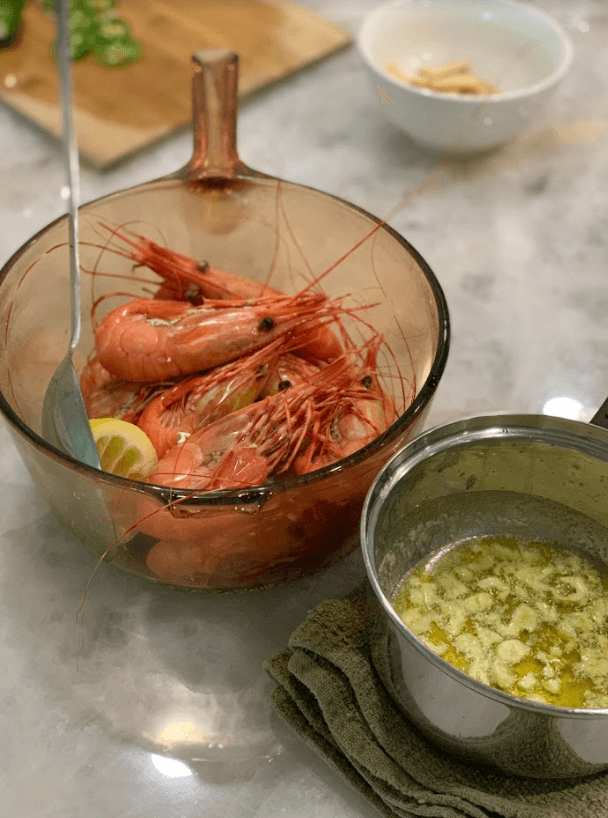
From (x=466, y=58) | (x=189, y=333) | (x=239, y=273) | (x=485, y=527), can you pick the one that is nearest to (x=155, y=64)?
(x=466, y=58)

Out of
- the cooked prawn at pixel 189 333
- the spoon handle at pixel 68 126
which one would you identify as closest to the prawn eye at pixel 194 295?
the cooked prawn at pixel 189 333

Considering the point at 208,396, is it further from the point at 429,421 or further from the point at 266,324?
the point at 429,421

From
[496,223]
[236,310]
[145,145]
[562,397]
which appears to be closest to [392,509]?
[236,310]

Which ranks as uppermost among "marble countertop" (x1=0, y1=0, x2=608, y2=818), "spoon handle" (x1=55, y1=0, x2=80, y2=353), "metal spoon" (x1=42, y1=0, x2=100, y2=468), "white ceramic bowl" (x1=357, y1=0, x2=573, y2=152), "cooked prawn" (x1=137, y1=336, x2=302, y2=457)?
"spoon handle" (x1=55, y1=0, x2=80, y2=353)

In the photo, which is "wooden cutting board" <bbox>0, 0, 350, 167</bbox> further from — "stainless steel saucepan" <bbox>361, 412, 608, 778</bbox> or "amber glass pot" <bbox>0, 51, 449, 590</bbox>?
"stainless steel saucepan" <bbox>361, 412, 608, 778</bbox>

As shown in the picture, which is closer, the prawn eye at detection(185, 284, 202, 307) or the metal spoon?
the metal spoon

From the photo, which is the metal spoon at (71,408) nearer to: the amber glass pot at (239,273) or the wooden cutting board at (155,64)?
the amber glass pot at (239,273)

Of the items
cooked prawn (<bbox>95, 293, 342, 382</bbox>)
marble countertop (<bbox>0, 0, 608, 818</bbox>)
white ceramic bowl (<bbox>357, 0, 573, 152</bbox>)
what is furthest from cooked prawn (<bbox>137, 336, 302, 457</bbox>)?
white ceramic bowl (<bbox>357, 0, 573, 152</bbox>)
